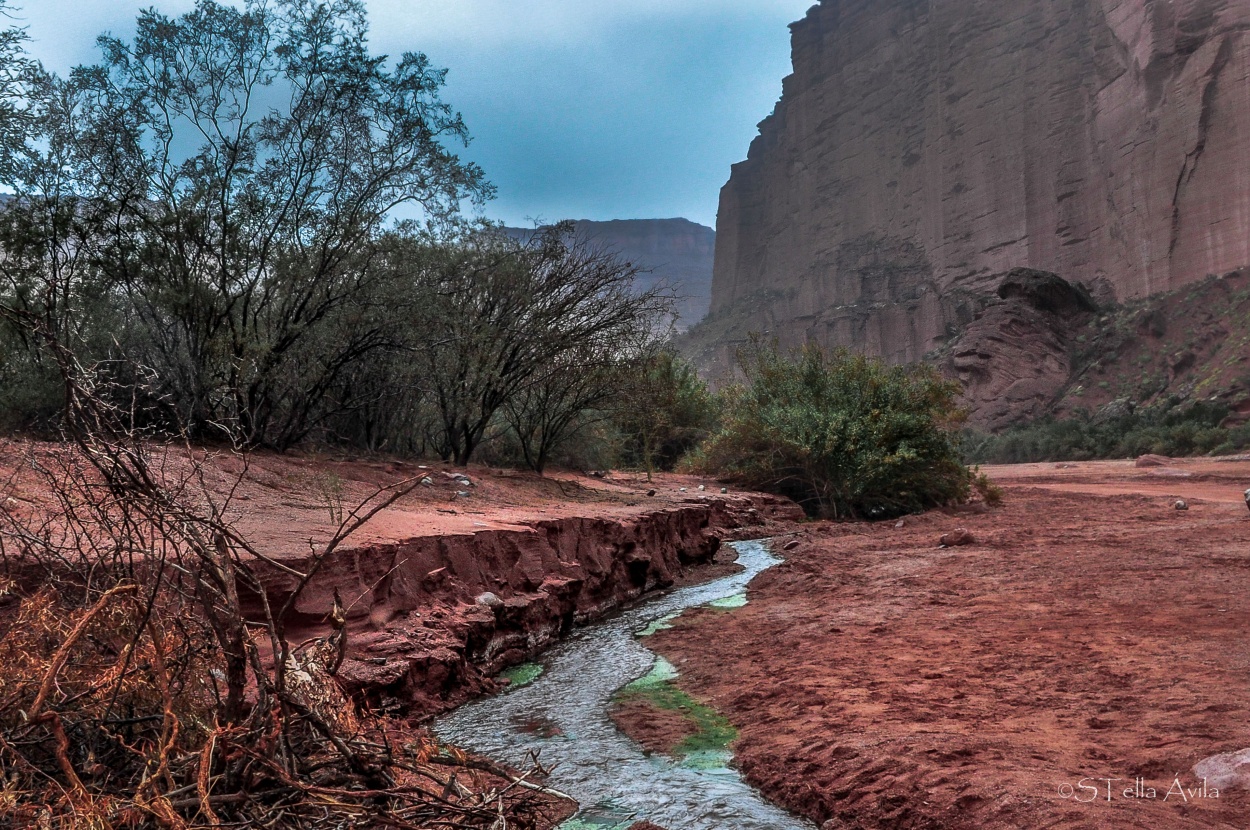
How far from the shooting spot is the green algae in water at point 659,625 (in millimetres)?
7785

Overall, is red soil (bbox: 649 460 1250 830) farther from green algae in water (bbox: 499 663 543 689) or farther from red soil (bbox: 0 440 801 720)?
red soil (bbox: 0 440 801 720)

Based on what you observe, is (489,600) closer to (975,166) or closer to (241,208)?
(241,208)

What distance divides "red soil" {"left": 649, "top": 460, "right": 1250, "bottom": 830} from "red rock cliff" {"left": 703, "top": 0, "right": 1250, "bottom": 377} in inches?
1476

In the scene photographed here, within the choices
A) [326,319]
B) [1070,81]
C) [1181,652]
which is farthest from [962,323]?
[1181,652]

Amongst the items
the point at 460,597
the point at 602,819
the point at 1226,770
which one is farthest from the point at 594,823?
the point at 460,597

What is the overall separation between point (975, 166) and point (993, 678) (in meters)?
57.1

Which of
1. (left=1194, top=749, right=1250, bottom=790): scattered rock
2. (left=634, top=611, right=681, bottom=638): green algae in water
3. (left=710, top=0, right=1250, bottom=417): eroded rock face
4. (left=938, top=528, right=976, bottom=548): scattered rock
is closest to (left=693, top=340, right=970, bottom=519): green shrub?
(left=938, top=528, right=976, bottom=548): scattered rock

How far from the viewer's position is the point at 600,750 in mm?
4668

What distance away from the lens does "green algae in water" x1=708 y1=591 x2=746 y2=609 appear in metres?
8.72

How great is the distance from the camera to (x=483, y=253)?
14.6 meters

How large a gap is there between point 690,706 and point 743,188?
79.4m

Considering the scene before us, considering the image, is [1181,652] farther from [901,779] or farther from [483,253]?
[483,253]

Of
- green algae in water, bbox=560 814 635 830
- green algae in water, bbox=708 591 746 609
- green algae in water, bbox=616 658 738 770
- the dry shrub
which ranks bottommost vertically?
green algae in water, bbox=708 591 746 609

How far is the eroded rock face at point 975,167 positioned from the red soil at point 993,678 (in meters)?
32.2
